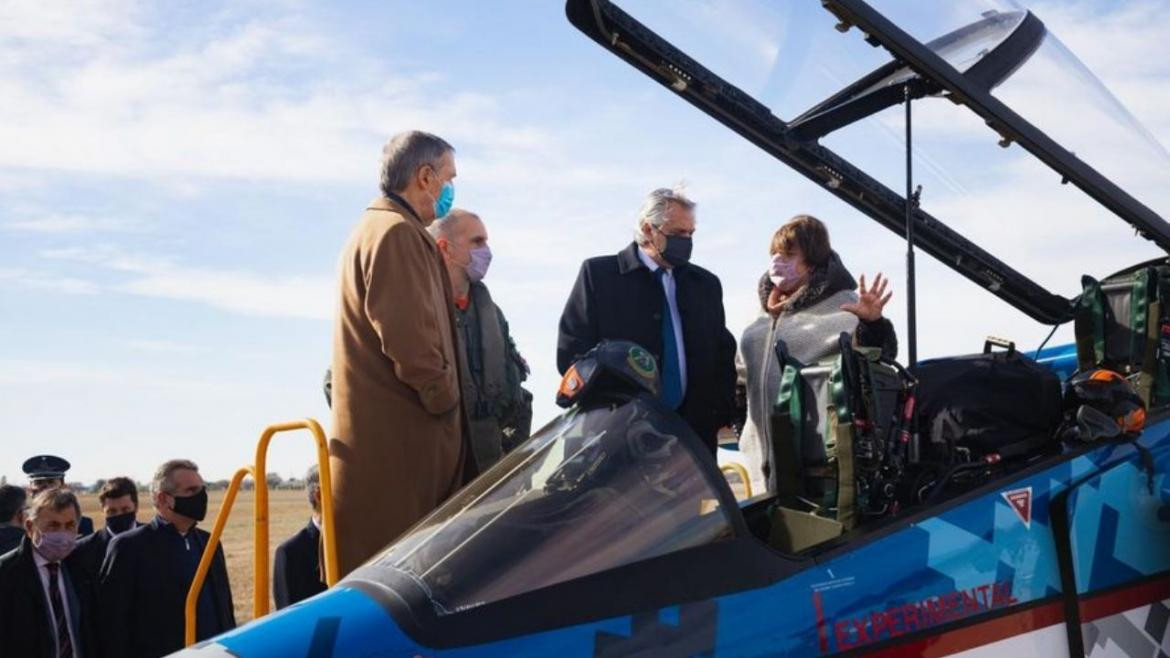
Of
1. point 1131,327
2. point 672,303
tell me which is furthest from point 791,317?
point 1131,327

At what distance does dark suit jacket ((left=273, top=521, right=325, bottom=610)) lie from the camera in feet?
20.7

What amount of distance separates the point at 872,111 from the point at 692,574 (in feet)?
8.63

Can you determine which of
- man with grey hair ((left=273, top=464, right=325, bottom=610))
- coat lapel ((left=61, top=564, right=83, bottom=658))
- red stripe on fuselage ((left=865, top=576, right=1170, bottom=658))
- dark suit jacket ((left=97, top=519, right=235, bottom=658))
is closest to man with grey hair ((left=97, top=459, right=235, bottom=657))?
dark suit jacket ((left=97, top=519, right=235, bottom=658))

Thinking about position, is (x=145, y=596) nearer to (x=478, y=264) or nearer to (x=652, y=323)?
(x=478, y=264)

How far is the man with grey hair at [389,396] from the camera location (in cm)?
450

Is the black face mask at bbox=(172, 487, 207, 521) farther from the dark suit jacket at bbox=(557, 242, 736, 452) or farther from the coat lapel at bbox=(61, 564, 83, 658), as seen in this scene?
the dark suit jacket at bbox=(557, 242, 736, 452)

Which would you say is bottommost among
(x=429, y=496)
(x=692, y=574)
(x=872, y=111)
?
(x=692, y=574)

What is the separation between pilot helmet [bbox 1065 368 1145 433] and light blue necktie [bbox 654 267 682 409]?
1793mm

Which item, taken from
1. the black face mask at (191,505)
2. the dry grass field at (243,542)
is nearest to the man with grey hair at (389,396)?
the dry grass field at (243,542)

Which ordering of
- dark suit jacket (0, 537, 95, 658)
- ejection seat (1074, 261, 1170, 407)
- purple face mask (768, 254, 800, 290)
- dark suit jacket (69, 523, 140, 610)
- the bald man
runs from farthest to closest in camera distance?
dark suit jacket (69, 523, 140, 610)
dark suit jacket (0, 537, 95, 658)
the bald man
purple face mask (768, 254, 800, 290)
ejection seat (1074, 261, 1170, 407)

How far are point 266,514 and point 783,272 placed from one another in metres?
2.32

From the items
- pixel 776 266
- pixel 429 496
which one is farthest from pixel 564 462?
pixel 776 266

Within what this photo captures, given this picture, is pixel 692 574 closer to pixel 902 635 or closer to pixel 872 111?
pixel 902 635

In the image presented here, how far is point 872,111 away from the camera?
16.6 ft
